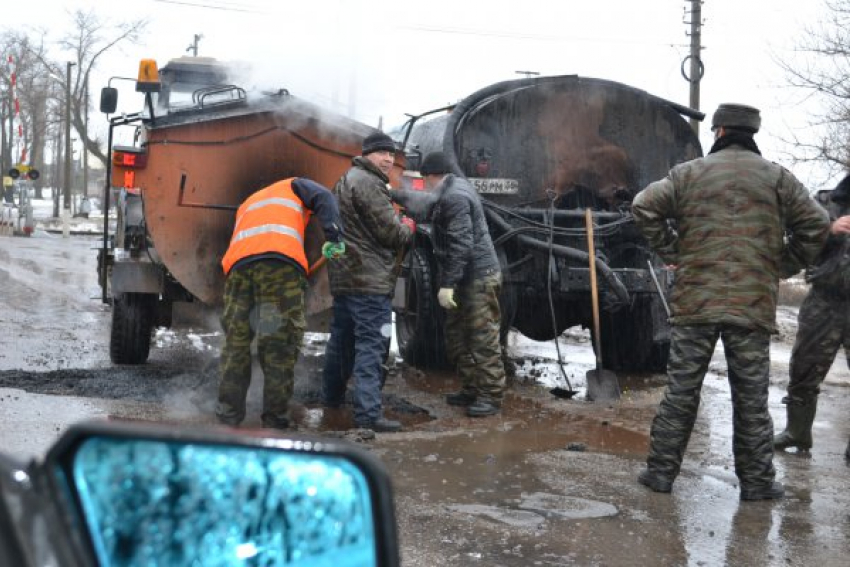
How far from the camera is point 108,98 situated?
27.9 feet

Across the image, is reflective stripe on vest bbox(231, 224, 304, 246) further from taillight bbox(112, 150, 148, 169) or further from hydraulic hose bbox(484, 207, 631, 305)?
hydraulic hose bbox(484, 207, 631, 305)

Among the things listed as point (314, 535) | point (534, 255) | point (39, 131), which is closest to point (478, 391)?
point (534, 255)

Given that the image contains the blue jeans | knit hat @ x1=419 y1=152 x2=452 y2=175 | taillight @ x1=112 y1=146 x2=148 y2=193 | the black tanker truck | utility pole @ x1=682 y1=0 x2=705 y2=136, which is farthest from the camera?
utility pole @ x1=682 y1=0 x2=705 y2=136

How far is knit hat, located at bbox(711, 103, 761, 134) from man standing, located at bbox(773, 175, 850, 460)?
1.11m

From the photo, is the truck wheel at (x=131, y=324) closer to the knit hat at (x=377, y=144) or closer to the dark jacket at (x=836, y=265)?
the knit hat at (x=377, y=144)

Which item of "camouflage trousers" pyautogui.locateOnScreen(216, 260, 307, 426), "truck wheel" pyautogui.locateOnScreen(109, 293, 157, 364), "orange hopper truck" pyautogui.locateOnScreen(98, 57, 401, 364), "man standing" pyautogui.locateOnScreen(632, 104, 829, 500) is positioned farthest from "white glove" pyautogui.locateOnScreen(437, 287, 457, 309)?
"truck wheel" pyautogui.locateOnScreen(109, 293, 157, 364)

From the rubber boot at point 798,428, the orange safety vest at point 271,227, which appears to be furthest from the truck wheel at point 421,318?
the rubber boot at point 798,428

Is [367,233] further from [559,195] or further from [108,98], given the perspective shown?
[108,98]

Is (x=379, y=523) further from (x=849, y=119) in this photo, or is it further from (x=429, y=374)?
(x=849, y=119)

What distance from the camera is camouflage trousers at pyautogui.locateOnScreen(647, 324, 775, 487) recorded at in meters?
4.91

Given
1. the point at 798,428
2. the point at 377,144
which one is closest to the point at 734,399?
the point at 798,428

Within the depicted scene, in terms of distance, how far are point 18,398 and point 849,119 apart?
1671cm

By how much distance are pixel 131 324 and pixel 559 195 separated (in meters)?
3.55

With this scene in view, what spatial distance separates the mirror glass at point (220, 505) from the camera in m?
1.15
